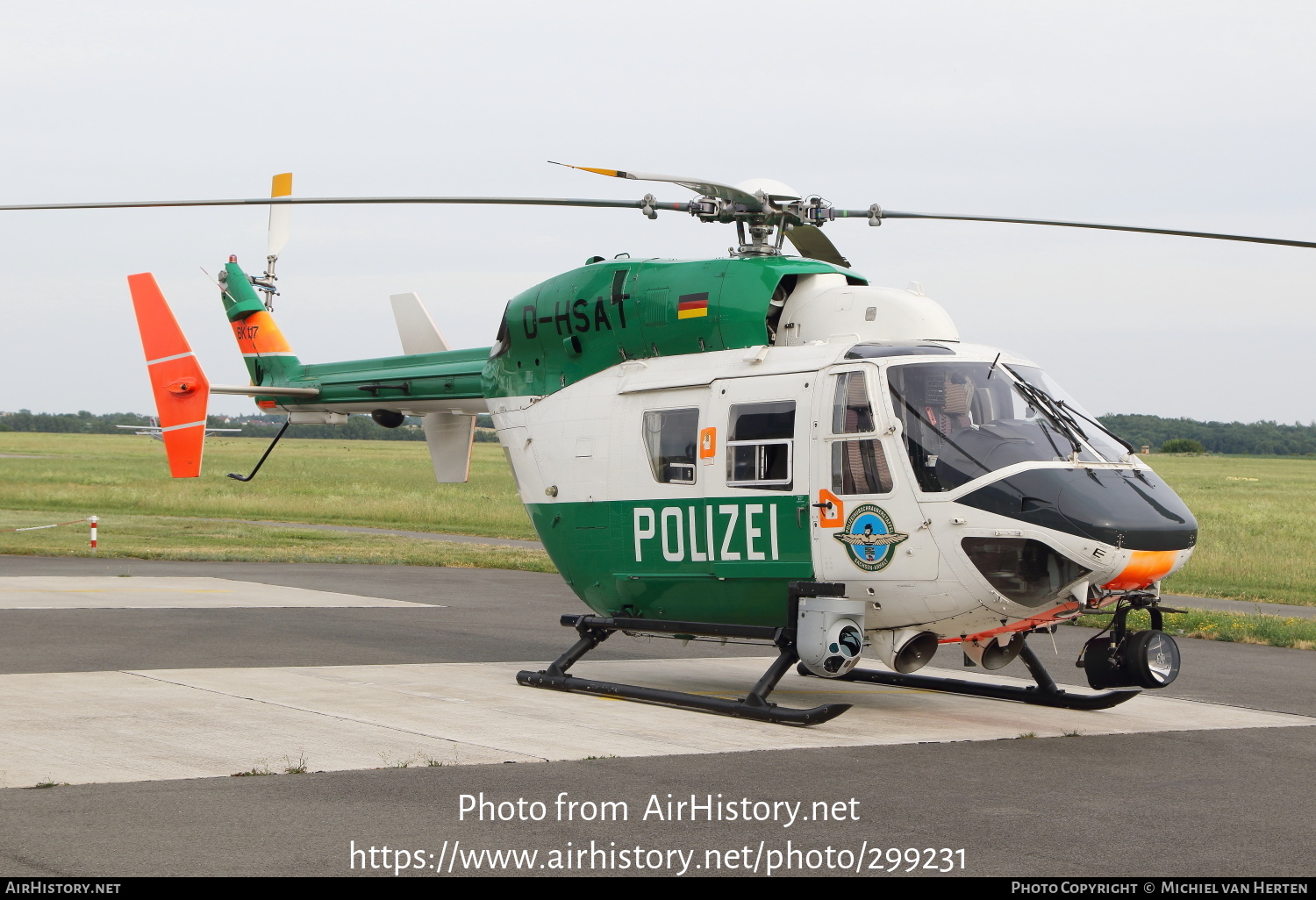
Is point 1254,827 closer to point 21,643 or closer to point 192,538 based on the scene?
point 21,643

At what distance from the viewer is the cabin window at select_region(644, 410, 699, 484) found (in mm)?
11383

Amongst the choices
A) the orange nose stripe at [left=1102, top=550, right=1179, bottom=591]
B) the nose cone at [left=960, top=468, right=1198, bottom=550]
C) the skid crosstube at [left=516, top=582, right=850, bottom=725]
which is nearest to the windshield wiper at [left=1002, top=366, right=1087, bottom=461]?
the nose cone at [left=960, top=468, right=1198, bottom=550]

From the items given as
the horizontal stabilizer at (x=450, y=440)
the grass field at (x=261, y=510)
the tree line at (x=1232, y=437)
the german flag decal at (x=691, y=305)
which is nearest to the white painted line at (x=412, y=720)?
the horizontal stabilizer at (x=450, y=440)

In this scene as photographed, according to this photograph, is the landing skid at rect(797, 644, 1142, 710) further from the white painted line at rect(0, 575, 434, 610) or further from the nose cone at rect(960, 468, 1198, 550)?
the white painted line at rect(0, 575, 434, 610)

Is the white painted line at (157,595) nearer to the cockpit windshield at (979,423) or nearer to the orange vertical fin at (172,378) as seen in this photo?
the orange vertical fin at (172,378)

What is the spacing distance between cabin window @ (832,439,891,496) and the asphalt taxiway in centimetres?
191

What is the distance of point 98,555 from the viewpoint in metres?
27.3

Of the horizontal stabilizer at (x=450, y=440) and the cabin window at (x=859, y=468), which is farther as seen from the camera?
the horizontal stabilizer at (x=450, y=440)

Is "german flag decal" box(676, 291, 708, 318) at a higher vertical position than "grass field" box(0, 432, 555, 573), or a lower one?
higher

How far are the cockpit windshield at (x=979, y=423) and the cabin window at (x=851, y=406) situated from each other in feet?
0.75

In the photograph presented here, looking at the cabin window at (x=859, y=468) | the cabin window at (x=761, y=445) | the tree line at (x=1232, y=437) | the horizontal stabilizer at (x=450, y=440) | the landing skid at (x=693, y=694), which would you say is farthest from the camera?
the tree line at (x=1232, y=437)

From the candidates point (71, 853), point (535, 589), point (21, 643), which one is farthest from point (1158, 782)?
point (535, 589)

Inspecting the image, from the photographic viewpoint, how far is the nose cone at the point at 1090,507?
31.0ft

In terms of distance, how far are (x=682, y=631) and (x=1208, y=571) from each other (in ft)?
70.3
